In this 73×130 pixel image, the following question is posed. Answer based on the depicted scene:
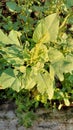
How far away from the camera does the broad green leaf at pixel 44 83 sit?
2.52m

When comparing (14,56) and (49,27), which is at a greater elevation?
(49,27)

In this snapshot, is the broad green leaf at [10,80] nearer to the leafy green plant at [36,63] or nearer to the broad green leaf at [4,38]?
the leafy green plant at [36,63]

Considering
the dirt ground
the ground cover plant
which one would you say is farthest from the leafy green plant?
the dirt ground

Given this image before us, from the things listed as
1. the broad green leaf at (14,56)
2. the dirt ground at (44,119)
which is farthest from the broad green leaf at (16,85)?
the dirt ground at (44,119)

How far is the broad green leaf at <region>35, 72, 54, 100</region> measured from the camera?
99.3 inches

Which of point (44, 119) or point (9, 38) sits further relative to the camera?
point (44, 119)

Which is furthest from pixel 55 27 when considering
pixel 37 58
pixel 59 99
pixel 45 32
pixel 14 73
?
pixel 59 99

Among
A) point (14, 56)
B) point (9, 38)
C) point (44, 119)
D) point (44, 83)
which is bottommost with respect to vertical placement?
point (44, 119)

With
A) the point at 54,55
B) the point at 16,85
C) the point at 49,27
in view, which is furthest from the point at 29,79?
the point at 49,27

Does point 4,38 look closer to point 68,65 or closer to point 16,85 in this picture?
point 16,85

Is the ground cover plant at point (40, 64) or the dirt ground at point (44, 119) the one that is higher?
the ground cover plant at point (40, 64)

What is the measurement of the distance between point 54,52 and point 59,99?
0.48 m

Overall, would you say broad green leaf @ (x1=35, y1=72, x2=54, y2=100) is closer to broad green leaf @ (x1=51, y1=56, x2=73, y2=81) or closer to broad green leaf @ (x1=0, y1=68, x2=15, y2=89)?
broad green leaf @ (x1=51, y1=56, x2=73, y2=81)

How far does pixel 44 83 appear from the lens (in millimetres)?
2539
